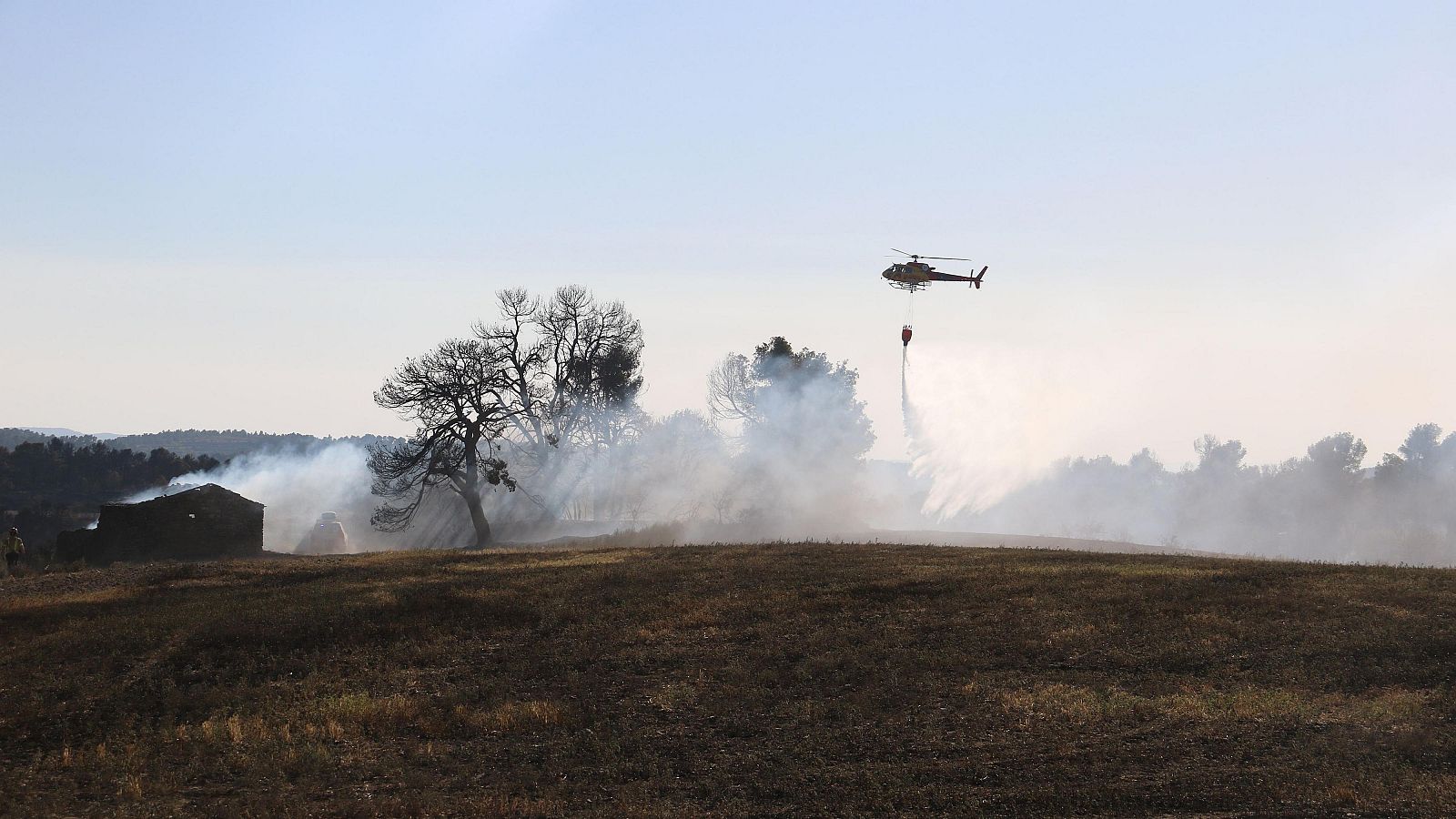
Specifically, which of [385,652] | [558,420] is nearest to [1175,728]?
[385,652]

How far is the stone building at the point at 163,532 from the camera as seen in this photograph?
39.6 metres

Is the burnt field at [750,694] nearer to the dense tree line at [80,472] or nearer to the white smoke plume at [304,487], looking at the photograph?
the white smoke plume at [304,487]

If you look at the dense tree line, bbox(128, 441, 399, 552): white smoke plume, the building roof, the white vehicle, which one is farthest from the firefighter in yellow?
the dense tree line

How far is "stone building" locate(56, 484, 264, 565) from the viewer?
3959 centimetres

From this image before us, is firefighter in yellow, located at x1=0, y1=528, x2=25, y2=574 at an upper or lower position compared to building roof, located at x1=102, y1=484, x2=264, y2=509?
lower

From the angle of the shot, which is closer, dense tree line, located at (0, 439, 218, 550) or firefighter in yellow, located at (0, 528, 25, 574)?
firefighter in yellow, located at (0, 528, 25, 574)

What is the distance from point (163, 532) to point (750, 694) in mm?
31718

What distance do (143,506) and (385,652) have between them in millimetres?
25342

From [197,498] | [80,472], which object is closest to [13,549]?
[197,498]

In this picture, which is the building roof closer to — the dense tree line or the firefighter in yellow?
the firefighter in yellow

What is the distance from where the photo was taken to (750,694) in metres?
Answer: 15.8

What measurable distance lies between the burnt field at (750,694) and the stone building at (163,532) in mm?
14829

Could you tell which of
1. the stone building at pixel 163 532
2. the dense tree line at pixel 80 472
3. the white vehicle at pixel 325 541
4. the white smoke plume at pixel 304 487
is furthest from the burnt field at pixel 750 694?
the dense tree line at pixel 80 472

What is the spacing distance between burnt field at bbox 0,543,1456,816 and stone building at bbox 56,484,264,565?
1483 centimetres
